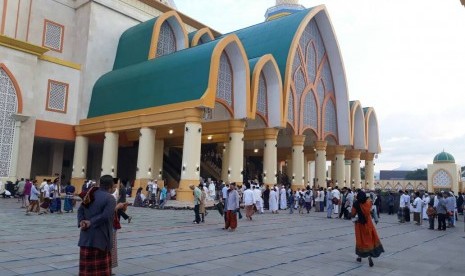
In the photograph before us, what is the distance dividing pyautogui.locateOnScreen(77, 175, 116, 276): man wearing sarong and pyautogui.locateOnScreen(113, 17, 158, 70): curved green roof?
22.3m

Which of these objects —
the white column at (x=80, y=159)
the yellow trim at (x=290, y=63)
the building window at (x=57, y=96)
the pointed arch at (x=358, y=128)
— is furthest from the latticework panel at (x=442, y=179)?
the building window at (x=57, y=96)

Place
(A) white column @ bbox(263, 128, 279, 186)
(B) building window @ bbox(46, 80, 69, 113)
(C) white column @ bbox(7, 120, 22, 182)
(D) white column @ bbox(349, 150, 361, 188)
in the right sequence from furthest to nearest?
1. (D) white column @ bbox(349, 150, 361, 188)
2. (B) building window @ bbox(46, 80, 69, 113)
3. (A) white column @ bbox(263, 128, 279, 186)
4. (C) white column @ bbox(7, 120, 22, 182)

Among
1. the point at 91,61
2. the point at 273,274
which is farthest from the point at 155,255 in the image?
the point at 91,61

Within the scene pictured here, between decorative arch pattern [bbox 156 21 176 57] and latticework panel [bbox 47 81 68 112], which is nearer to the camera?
latticework panel [bbox 47 81 68 112]

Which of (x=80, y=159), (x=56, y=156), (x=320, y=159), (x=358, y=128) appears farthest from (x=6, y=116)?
(x=358, y=128)

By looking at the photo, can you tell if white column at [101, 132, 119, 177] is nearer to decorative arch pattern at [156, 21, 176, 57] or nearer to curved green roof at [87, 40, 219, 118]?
curved green roof at [87, 40, 219, 118]

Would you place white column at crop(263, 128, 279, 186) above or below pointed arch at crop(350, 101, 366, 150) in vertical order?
below

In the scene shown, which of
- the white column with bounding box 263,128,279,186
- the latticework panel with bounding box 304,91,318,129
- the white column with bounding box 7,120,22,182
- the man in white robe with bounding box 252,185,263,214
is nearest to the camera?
the man in white robe with bounding box 252,185,263,214

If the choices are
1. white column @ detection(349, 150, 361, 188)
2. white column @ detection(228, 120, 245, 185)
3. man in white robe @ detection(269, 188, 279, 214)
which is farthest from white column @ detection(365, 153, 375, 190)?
man in white robe @ detection(269, 188, 279, 214)

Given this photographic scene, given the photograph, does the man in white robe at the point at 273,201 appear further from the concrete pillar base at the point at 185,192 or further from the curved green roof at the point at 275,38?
the curved green roof at the point at 275,38

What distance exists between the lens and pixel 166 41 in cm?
2830

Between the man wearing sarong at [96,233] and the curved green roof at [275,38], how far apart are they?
21745mm

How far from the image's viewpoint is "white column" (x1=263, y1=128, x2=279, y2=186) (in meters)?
24.4

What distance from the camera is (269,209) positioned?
800 inches
